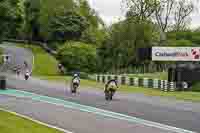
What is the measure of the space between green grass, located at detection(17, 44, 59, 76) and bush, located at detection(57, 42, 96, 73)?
1931mm

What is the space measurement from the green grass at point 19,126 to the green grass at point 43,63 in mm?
40884

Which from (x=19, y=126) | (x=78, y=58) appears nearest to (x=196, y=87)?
(x=78, y=58)

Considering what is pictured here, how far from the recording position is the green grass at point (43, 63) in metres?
62.7

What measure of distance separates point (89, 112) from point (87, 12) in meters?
70.7

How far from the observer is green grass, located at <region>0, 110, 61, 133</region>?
1504 cm

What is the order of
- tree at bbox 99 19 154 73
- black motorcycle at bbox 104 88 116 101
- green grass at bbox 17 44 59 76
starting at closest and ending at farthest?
black motorcycle at bbox 104 88 116 101, green grass at bbox 17 44 59 76, tree at bbox 99 19 154 73

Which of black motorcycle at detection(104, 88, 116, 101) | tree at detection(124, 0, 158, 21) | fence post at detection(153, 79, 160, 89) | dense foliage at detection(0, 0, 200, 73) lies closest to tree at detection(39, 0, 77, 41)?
dense foliage at detection(0, 0, 200, 73)

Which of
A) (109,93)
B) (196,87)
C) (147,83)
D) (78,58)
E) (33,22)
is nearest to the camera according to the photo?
(109,93)

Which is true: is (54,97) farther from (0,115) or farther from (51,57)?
(51,57)

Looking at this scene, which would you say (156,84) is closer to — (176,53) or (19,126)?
(176,53)

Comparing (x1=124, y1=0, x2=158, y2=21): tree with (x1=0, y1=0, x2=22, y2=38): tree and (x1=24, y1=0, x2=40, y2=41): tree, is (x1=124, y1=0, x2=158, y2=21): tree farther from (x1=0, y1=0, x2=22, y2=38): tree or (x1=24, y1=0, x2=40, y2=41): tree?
(x1=0, y1=0, x2=22, y2=38): tree

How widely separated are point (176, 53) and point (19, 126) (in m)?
33.2

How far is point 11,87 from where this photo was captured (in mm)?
37750

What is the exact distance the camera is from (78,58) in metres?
63.3
